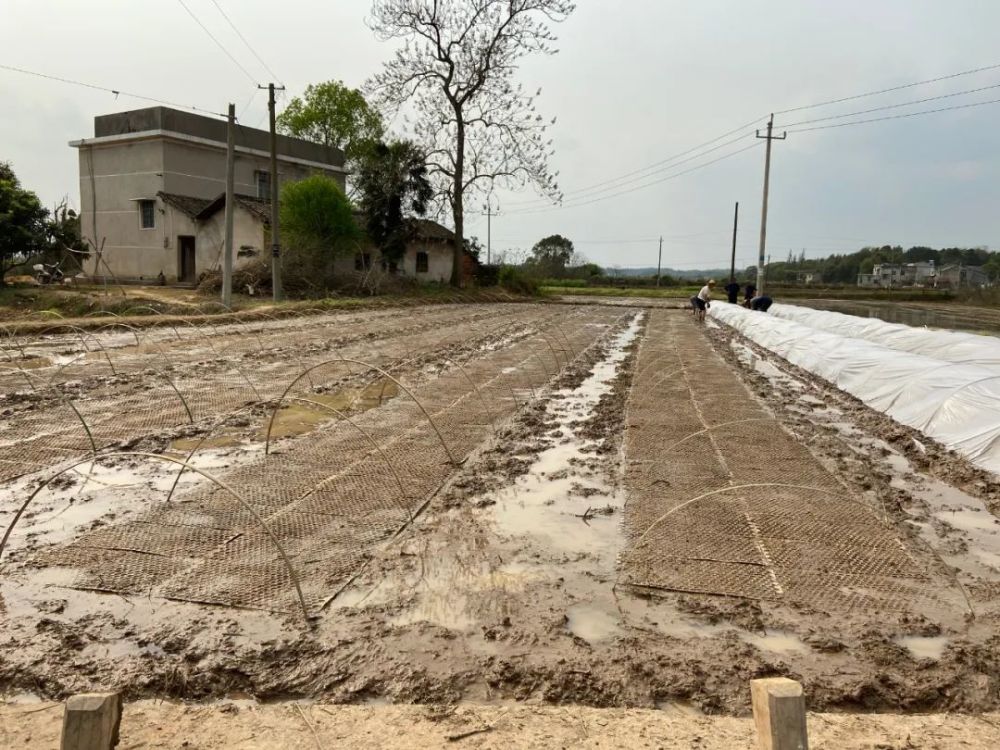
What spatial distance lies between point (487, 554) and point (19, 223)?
1792cm

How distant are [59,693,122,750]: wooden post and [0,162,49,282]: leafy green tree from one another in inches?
709

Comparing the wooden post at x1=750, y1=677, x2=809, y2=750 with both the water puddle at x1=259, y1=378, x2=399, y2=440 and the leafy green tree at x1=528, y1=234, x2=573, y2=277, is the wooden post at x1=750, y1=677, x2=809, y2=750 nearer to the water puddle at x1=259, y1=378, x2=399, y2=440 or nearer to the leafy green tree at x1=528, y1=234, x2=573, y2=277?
the water puddle at x1=259, y1=378, x2=399, y2=440

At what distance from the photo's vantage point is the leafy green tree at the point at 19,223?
52.5 ft

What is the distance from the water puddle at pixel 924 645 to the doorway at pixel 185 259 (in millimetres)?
25616

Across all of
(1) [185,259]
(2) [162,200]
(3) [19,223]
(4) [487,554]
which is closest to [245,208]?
(2) [162,200]

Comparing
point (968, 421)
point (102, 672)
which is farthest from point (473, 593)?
point (968, 421)

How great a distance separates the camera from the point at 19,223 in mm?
16422

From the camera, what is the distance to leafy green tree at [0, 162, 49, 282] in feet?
52.5

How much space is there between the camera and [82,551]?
10.9 feet

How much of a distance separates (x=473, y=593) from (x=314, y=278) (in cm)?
2038

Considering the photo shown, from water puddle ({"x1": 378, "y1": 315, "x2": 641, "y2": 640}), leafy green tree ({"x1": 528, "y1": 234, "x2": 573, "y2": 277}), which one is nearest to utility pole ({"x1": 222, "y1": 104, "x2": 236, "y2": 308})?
water puddle ({"x1": 378, "y1": 315, "x2": 641, "y2": 640})

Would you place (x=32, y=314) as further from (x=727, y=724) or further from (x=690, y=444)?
(x=727, y=724)

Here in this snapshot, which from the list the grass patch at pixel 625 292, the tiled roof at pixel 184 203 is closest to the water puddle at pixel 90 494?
the tiled roof at pixel 184 203

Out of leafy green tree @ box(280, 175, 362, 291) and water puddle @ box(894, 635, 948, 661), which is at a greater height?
leafy green tree @ box(280, 175, 362, 291)
